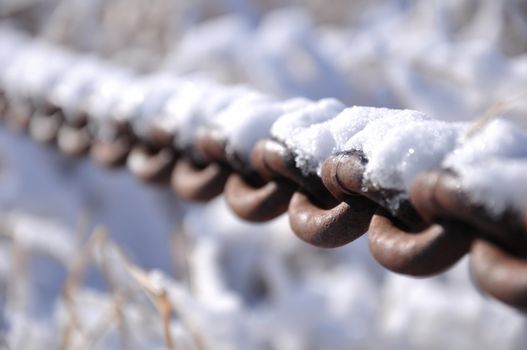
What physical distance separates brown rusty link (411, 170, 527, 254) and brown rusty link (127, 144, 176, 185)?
621mm

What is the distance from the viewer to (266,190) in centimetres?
83

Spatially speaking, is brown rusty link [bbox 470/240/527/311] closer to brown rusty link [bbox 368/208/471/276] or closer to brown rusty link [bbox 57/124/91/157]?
brown rusty link [bbox 368/208/471/276]

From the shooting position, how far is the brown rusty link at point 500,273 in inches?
19.6

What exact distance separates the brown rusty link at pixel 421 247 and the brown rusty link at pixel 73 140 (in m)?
1.01

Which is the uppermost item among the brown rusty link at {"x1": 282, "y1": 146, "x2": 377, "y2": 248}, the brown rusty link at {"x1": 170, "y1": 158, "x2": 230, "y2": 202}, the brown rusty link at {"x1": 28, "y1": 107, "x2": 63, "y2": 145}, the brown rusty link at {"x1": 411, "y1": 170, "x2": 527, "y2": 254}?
the brown rusty link at {"x1": 411, "y1": 170, "x2": 527, "y2": 254}

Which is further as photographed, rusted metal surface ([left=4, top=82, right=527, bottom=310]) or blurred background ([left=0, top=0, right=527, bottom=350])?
blurred background ([left=0, top=0, right=527, bottom=350])

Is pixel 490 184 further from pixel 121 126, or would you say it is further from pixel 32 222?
pixel 32 222

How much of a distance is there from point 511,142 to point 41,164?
63.5 inches

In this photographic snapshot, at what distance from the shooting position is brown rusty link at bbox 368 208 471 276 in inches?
22.2

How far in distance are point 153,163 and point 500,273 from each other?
750 mm

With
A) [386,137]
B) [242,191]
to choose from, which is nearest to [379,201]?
[386,137]

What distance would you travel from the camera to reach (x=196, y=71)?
247 cm

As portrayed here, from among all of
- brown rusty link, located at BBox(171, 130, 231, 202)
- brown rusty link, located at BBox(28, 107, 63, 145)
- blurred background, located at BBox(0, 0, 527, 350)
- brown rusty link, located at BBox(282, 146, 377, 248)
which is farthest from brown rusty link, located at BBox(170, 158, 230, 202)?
brown rusty link, located at BBox(28, 107, 63, 145)

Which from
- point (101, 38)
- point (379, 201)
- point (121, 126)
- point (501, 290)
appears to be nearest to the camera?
point (501, 290)
